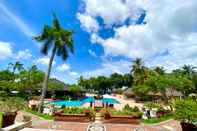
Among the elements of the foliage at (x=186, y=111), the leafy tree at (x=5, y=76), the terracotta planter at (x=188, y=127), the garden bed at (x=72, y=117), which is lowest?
the terracotta planter at (x=188, y=127)

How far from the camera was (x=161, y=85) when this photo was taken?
3397 cm

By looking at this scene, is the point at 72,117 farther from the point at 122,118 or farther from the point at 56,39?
the point at 56,39

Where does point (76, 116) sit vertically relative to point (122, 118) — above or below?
above

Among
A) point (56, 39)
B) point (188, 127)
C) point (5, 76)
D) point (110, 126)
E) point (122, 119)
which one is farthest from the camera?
point (5, 76)

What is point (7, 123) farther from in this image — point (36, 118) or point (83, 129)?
point (36, 118)

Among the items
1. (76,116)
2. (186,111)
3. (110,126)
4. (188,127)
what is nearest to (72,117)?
(76,116)

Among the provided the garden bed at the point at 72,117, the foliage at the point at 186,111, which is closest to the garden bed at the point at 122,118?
the garden bed at the point at 72,117

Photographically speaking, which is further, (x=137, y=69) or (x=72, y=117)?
(x=137, y=69)

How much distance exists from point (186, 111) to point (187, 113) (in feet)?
0.45

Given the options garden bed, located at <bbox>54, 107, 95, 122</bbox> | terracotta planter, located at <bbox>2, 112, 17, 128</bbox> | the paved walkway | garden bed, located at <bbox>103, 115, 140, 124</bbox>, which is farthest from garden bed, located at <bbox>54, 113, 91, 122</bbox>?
terracotta planter, located at <bbox>2, 112, 17, 128</bbox>

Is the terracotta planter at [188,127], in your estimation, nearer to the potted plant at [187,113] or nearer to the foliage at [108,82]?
the potted plant at [187,113]

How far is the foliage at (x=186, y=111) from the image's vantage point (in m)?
15.2

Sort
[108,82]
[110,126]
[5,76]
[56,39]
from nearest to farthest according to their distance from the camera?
1. [110,126]
2. [56,39]
3. [5,76]
4. [108,82]

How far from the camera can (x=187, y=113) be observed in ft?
50.6
